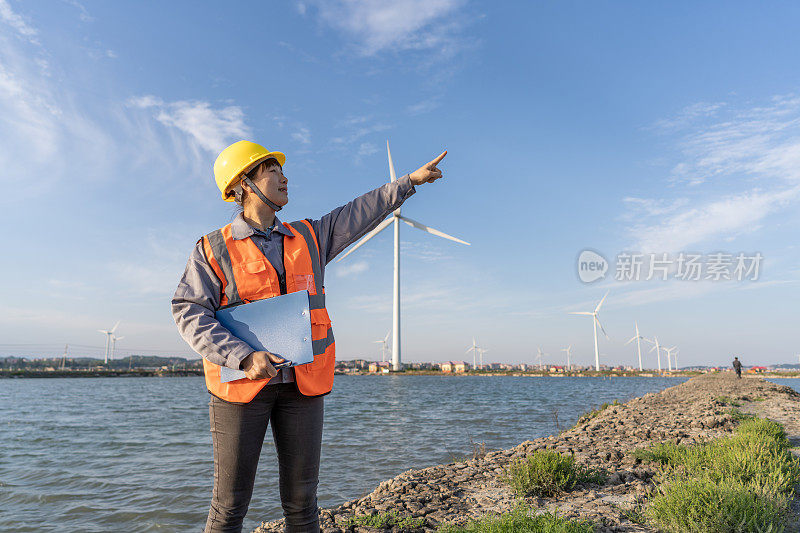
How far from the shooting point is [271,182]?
250cm

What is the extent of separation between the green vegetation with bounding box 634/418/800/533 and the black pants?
2935mm

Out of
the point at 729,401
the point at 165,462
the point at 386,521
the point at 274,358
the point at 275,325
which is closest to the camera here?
the point at 274,358

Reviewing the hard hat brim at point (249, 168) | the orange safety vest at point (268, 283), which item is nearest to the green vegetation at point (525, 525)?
the orange safety vest at point (268, 283)

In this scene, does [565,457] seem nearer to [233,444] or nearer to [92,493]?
[233,444]

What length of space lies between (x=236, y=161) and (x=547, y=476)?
446 cm

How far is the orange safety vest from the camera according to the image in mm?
2330

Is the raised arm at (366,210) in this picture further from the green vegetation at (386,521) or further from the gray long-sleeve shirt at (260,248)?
the green vegetation at (386,521)

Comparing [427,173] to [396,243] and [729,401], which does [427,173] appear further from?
[396,243]

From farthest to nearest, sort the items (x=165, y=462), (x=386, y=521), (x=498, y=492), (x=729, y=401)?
(x=729, y=401)
(x=165, y=462)
(x=498, y=492)
(x=386, y=521)

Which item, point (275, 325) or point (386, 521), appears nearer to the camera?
point (275, 325)

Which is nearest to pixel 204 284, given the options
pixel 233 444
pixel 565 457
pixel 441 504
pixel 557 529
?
pixel 233 444

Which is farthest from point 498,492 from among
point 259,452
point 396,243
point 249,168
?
point 396,243

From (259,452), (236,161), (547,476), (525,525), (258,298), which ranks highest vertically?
(236,161)

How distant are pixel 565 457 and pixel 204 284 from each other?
177 inches
